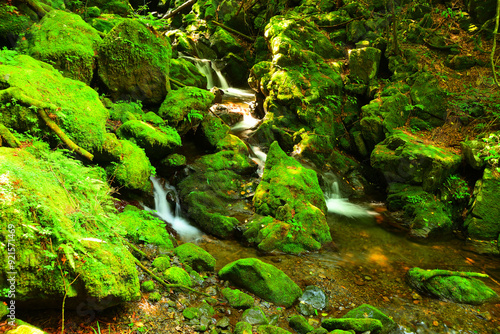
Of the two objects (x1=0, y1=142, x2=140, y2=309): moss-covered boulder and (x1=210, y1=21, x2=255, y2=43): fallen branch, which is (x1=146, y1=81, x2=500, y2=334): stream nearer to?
(x1=0, y1=142, x2=140, y2=309): moss-covered boulder

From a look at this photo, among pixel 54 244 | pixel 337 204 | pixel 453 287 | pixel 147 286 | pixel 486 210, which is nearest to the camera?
pixel 54 244

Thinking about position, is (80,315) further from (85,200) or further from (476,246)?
(476,246)

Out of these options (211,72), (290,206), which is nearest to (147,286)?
(290,206)

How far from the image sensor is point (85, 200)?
363 cm

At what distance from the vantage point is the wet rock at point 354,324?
161 inches

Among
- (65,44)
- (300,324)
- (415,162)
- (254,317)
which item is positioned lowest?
(300,324)

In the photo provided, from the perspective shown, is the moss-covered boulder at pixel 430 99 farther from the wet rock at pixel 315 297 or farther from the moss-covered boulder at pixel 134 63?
the moss-covered boulder at pixel 134 63

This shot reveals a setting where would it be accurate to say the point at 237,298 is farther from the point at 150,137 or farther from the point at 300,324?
the point at 150,137

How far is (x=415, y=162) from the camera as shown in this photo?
31.6 feet

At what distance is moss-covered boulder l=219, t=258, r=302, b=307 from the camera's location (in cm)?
468

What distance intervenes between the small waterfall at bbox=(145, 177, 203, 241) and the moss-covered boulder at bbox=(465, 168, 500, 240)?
8.36 meters

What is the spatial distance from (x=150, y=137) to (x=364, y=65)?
10276 millimetres

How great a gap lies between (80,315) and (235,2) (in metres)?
19.4

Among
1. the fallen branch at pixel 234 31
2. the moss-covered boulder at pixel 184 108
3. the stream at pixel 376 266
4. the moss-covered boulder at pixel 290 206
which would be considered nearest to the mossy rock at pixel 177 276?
the stream at pixel 376 266
